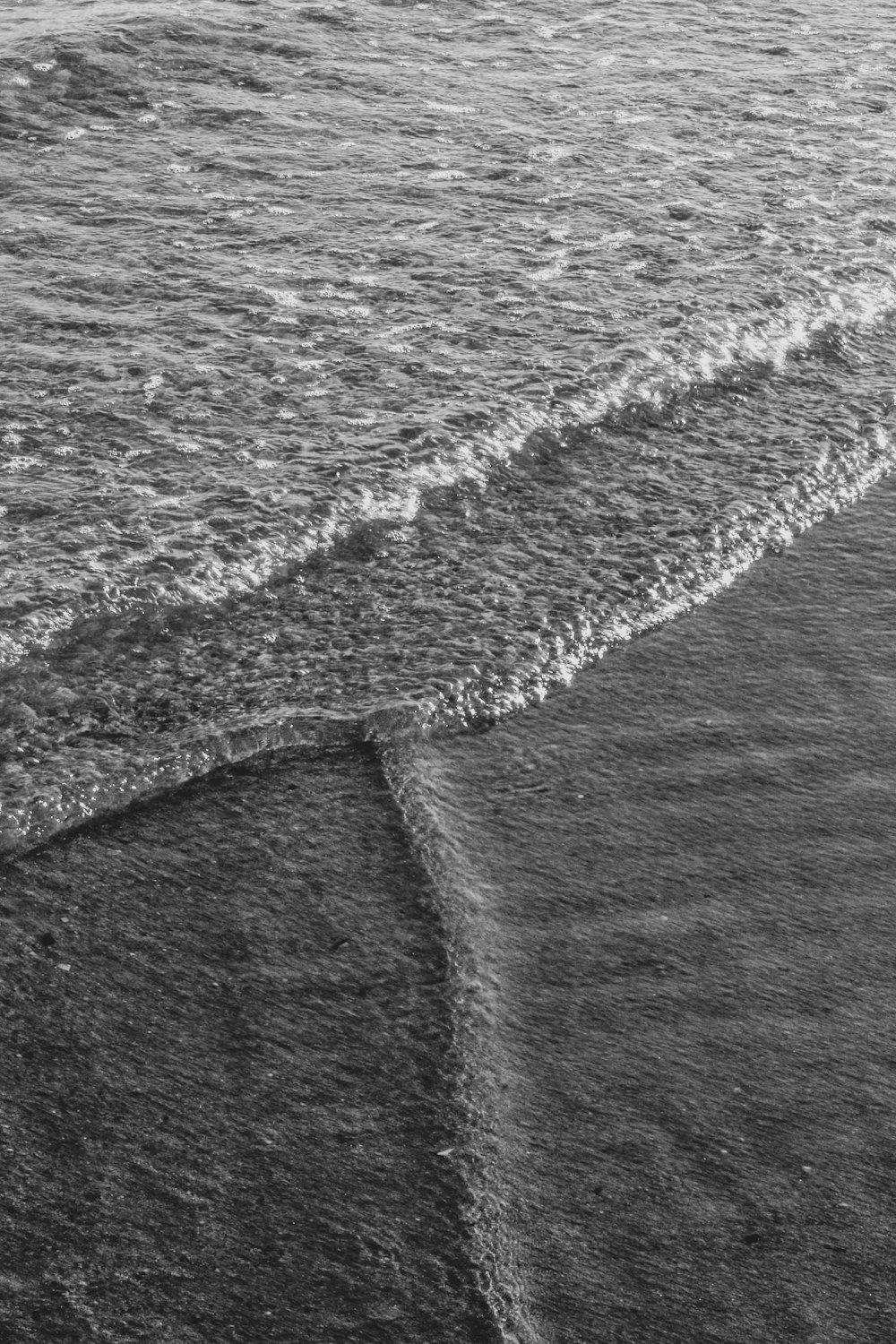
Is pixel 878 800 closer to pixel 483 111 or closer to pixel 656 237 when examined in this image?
pixel 656 237

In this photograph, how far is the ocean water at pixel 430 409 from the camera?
338 centimetres

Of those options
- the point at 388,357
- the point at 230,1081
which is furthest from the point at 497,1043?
the point at 388,357

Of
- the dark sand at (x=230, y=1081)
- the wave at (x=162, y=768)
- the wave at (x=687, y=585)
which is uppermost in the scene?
the wave at (x=687, y=585)

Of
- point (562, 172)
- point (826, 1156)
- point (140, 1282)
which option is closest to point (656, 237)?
point (562, 172)

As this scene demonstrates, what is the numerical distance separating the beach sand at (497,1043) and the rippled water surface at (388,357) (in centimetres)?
32

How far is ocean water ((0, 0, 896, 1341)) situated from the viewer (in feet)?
11.1

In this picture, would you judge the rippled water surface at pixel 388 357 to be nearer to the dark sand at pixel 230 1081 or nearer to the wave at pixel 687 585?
the wave at pixel 687 585

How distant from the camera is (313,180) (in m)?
6.59

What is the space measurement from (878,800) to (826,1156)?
111 cm

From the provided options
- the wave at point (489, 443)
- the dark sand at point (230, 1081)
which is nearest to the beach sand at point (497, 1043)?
the dark sand at point (230, 1081)

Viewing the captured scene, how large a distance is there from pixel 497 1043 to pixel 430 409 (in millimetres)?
2702

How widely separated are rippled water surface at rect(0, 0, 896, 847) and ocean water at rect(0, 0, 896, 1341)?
0.7 inches

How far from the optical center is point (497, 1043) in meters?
2.77

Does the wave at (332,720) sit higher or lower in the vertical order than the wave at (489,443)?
lower
